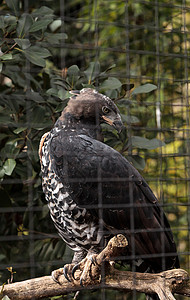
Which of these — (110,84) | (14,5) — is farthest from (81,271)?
(14,5)

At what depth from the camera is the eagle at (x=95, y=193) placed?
1486 millimetres

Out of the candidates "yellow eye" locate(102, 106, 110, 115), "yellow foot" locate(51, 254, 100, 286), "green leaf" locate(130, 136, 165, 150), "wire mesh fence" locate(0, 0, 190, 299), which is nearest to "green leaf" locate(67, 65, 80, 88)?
"wire mesh fence" locate(0, 0, 190, 299)

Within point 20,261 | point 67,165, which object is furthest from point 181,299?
point 67,165

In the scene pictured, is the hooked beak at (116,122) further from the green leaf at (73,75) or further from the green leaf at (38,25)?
the green leaf at (38,25)

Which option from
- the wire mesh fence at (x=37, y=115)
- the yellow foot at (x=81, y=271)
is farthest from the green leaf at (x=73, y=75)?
the yellow foot at (x=81, y=271)

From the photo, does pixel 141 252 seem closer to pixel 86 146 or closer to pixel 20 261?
pixel 86 146

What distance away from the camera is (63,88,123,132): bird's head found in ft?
5.27

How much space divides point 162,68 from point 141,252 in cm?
160

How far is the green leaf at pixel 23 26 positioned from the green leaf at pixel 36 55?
59mm

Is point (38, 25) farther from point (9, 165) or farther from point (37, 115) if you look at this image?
point (9, 165)

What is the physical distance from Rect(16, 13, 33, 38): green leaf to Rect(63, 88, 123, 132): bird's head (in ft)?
0.92

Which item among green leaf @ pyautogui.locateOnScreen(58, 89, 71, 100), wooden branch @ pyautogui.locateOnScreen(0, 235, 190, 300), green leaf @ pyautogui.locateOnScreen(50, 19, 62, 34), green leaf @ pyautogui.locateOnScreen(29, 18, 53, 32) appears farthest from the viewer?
green leaf @ pyautogui.locateOnScreen(50, 19, 62, 34)

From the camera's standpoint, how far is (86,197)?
1483mm

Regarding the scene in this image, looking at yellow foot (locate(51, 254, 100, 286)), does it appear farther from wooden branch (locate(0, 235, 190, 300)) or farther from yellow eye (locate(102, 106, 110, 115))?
yellow eye (locate(102, 106, 110, 115))
